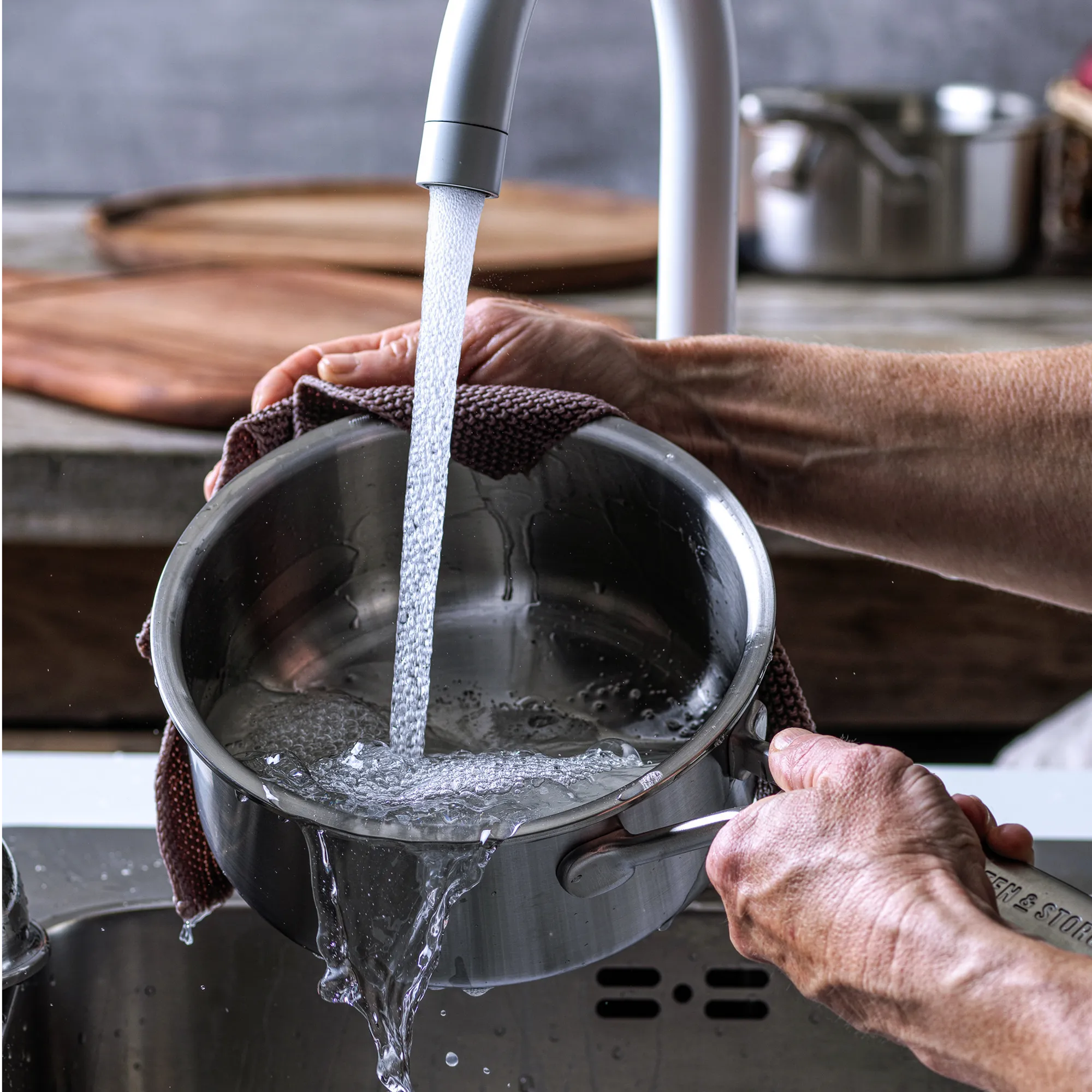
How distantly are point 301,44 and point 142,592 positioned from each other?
0.69 meters

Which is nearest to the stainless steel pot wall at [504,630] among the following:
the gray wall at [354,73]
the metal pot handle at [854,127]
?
the metal pot handle at [854,127]

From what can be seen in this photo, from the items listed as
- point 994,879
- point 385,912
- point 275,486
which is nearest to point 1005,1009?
point 994,879

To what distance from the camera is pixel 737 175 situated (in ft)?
1.54

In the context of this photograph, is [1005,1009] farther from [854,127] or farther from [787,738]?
[854,127]

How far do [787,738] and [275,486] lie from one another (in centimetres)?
17

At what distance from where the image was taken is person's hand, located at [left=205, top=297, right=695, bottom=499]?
474 millimetres

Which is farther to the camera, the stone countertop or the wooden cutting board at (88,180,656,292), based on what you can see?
the wooden cutting board at (88,180,656,292)

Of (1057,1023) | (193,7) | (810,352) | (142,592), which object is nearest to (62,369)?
(142,592)

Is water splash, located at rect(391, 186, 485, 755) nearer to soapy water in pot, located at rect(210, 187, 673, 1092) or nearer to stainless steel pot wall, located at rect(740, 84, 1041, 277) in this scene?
soapy water in pot, located at rect(210, 187, 673, 1092)

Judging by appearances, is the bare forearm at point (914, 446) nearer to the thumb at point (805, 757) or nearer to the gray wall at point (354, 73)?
the thumb at point (805, 757)

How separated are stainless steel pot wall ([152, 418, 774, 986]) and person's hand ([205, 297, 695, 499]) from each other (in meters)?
0.05

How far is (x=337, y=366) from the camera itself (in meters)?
0.46

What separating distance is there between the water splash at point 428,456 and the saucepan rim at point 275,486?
35 millimetres

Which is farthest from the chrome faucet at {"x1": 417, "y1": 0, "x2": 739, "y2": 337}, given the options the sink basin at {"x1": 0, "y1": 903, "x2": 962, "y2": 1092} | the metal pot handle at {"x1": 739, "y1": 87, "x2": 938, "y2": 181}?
the metal pot handle at {"x1": 739, "y1": 87, "x2": 938, "y2": 181}
